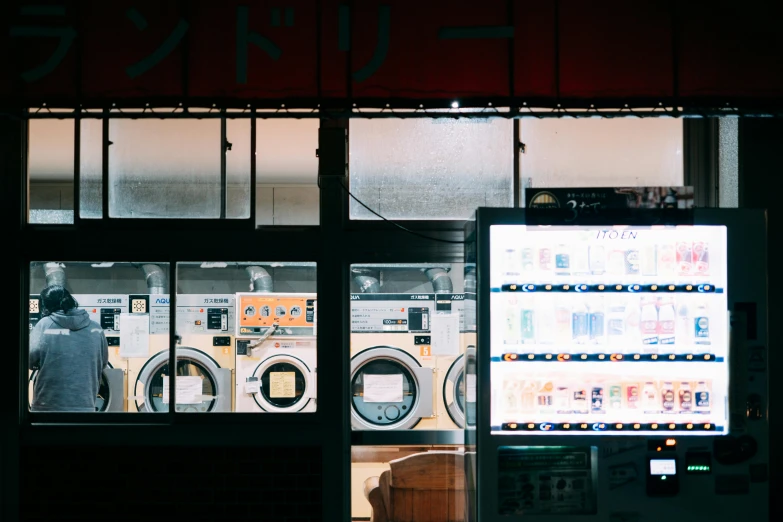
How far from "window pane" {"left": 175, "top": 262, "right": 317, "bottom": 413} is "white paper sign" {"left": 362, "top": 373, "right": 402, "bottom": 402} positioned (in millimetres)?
653

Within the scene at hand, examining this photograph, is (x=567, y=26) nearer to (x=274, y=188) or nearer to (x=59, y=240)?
(x=274, y=188)

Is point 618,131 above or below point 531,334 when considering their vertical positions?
above

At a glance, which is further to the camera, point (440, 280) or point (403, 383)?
point (403, 383)

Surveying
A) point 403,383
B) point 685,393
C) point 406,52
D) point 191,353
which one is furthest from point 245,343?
point 685,393

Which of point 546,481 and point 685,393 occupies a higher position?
point 685,393

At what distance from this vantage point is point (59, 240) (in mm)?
3955

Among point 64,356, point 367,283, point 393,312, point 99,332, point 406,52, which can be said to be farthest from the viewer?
point 393,312

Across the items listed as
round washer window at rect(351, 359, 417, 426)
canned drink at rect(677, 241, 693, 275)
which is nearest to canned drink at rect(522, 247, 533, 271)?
canned drink at rect(677, 241, 693, 275)

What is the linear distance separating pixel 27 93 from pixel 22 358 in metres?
1.57

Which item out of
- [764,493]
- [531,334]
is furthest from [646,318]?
[764,493]

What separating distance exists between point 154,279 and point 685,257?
391 centimetres

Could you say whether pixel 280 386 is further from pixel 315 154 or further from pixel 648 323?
pixel 648 323

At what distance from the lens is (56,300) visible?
456cm

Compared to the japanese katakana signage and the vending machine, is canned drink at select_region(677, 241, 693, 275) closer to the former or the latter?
the vending machine
